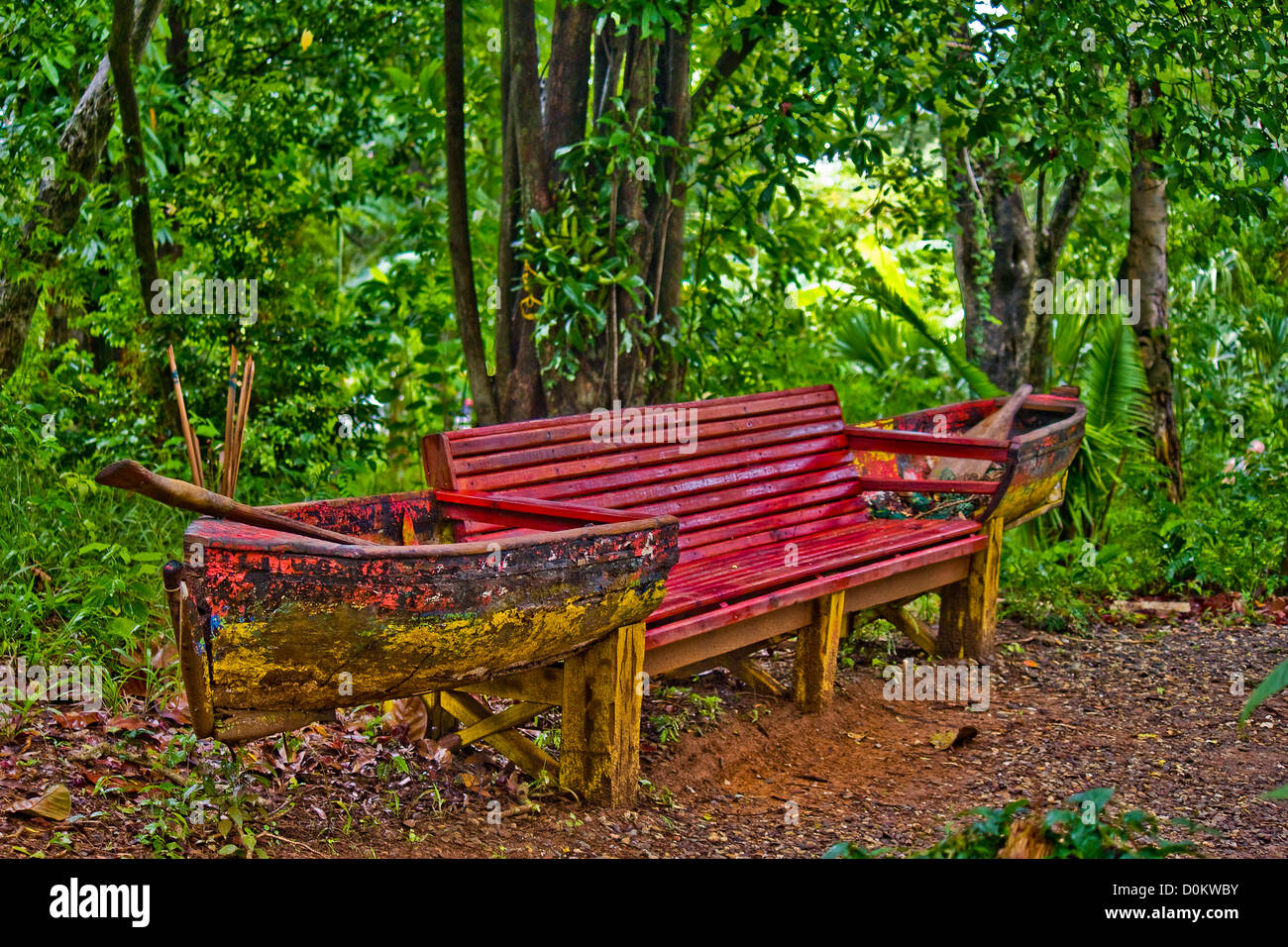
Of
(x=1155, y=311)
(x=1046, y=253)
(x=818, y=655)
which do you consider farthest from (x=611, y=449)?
(x=1046, y=253)

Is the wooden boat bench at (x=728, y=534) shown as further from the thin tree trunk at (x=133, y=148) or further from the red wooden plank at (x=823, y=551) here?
the thin tree trunk at (x=133, y=148)

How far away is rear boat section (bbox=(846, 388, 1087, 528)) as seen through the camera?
5469 millimetres

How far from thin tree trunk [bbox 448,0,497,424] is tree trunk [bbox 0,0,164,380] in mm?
1351

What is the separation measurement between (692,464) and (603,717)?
150cm

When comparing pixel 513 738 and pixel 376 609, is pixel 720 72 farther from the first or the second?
pixel 376 609

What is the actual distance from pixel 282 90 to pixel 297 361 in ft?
5.03

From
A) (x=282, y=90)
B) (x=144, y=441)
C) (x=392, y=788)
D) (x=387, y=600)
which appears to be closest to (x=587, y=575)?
(x=387, y=600)

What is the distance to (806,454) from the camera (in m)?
5.64

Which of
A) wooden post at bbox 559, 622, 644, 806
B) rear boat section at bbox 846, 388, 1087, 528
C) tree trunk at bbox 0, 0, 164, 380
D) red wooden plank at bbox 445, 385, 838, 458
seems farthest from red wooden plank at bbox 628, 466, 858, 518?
tree trunk at bbox 0, 0, 164, 380

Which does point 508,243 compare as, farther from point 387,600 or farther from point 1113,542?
point 1113,542

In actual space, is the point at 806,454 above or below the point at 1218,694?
above

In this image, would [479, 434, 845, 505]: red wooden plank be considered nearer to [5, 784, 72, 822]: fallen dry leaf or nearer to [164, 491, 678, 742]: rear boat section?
[164, 491, 678, 742]: rear boat section

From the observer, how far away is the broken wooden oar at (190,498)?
109 inches

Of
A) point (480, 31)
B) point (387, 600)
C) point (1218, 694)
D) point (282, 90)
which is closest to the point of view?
point (387, 600)
